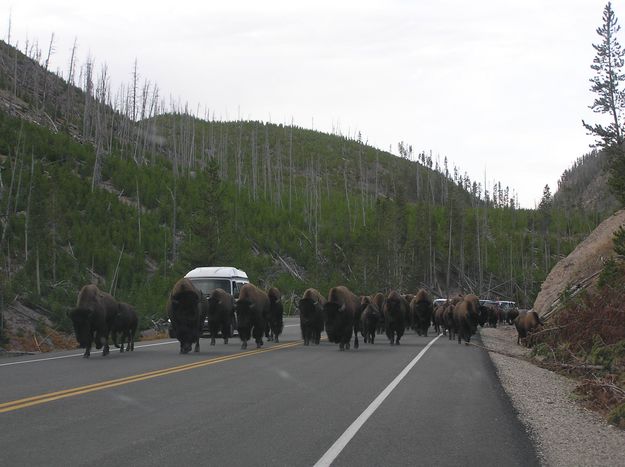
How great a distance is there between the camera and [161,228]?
56094mm

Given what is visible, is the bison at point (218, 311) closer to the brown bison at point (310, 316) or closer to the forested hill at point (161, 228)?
the brown bison at point (310, 316)

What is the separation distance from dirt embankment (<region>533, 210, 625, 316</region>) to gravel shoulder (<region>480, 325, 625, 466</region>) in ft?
56.1

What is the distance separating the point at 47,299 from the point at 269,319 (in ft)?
34.4

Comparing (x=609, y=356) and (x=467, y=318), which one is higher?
(x=467, y=318)

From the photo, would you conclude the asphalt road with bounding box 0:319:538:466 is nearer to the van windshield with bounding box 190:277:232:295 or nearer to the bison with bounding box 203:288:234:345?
the bison with bounding box 203:288:234:345

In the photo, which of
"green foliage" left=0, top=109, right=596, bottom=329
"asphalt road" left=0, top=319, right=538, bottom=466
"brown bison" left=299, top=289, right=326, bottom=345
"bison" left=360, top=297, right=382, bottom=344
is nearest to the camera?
"asphalt road" left=0, top=319, right=538, bottom=466

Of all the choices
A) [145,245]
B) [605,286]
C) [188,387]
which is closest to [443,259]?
[145,245]

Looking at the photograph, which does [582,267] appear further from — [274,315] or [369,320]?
[274,315]

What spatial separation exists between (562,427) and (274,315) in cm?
1731

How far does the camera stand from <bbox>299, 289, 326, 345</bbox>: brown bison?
23.1 meters

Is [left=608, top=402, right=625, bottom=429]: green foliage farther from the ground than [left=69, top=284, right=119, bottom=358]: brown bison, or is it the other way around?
[left=69, top=284, right=119, bottom=358]: brown bison

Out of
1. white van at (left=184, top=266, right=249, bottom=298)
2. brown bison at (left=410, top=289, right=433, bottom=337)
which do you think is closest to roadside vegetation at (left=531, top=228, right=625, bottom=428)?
brown bison at (left=410, top=289, right=433, bottom=337)

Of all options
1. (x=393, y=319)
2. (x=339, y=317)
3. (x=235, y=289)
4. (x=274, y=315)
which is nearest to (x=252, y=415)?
(x=339, y=317)

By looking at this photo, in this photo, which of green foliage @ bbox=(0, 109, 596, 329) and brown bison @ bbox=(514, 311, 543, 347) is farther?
green foliage @ bbox=(0, 109, 596, 329)
